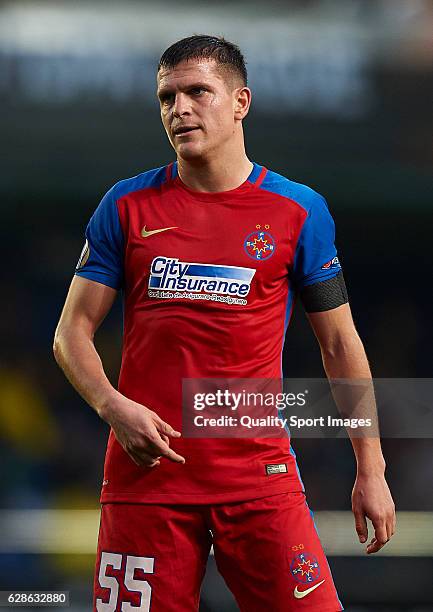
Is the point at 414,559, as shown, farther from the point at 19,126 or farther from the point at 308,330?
the point at 19,126

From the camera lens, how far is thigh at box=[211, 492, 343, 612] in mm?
2475

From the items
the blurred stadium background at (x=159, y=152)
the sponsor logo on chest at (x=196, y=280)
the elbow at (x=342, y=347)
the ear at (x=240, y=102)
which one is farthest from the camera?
the blurred stadium background at (x=159, y=152)

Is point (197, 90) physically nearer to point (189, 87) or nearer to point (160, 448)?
point (189, 87)

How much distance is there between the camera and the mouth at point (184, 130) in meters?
2.68

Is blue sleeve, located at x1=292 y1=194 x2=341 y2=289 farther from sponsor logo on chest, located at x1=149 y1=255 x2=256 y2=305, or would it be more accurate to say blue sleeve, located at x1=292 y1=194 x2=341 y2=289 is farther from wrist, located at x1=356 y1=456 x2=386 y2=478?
wrist, located at x1=356 y1=456 x2=386 y2=478

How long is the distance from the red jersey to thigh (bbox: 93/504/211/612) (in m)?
0.05

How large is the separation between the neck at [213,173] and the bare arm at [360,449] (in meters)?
0.43

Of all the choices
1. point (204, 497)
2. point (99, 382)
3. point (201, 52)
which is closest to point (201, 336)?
point (99, 382)

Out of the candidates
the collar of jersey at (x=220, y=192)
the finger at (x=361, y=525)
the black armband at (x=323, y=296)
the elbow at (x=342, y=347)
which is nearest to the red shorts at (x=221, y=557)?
the finger at (x=361, y=525)

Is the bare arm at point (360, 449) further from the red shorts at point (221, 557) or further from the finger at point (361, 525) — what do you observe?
the red shorts at point (221, 557)

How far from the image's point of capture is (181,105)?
266cm

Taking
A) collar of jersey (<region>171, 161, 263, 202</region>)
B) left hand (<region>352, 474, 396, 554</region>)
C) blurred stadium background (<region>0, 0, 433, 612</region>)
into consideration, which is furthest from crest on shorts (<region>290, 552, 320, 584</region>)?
blurred stadium background (<region>0, 0, 433, 612</region>)

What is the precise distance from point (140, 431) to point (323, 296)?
0.67 meters

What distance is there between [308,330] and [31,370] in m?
1.88
